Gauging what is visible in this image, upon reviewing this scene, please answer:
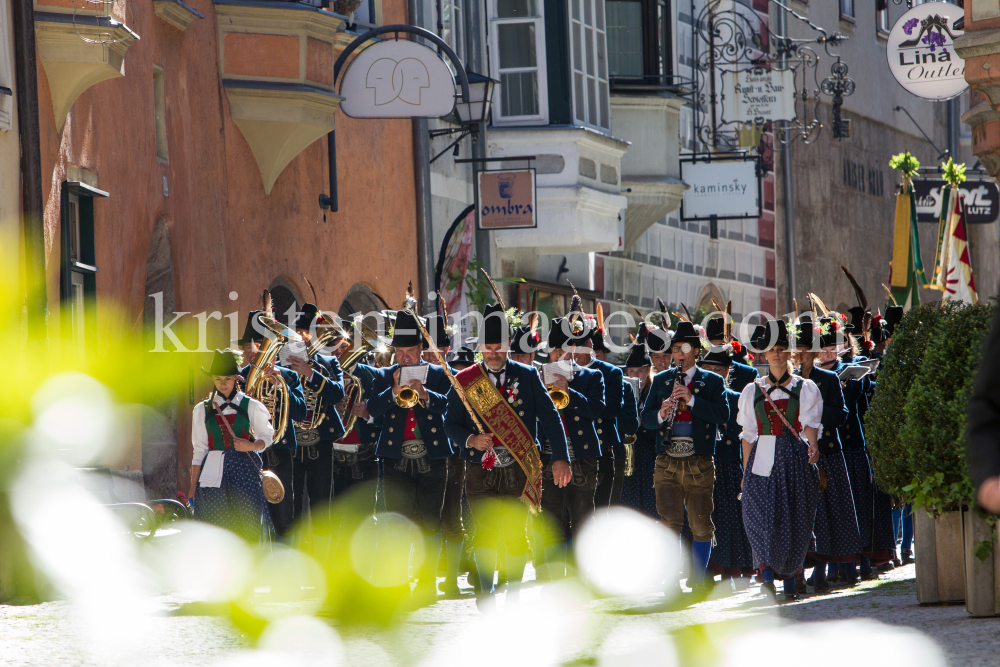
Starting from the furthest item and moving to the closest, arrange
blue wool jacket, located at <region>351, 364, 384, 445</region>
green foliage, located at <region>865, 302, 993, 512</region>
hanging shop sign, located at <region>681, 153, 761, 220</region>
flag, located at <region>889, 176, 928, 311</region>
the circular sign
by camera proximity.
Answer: hanging shop sign, located at <region>681, 153, 761, 220</region> < flag, located at <region>889, 176, 928, 311</region> < the circular sign < blue wool jacket, located at <region>351, 364, 384, 445</region> < green foliage, located at <region>865, 302, 993, 512</region>

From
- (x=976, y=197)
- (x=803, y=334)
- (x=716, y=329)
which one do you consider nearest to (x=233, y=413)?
(x=716, y=329)

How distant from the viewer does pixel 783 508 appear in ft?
36.0

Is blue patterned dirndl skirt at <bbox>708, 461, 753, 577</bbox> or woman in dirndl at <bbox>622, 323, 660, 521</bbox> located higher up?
woman in dirndl at <bbox>622, 323, 660, 521</bbox>

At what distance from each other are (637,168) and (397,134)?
5376 mm

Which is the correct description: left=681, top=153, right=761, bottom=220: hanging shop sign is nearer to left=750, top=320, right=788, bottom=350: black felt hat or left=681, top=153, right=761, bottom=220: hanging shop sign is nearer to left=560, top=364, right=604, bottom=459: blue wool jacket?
left=560, top=364, right=604, bottom=459: blue wool jacket

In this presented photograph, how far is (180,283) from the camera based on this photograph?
16312 millimetres

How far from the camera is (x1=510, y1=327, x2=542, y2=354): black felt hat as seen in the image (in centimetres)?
1164

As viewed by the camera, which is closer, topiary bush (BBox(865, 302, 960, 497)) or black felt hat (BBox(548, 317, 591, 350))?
topiary bush (BBox(865, 302, 960, 497))

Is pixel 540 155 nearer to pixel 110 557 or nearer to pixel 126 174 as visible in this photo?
pixel 126 174

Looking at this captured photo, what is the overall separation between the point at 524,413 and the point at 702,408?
1254 mm

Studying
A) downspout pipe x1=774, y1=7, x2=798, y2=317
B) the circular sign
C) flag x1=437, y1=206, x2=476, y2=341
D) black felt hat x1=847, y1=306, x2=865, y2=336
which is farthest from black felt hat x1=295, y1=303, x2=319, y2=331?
downspout pipe x1=774, y1=7, x2=798, y2=317

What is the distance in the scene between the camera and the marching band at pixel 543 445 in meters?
10.9

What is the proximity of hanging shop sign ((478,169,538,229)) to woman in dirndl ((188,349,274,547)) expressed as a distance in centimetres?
962

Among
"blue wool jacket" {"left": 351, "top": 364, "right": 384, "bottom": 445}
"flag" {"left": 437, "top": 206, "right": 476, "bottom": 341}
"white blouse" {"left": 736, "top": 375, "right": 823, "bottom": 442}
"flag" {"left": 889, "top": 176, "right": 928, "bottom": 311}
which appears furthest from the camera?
"flag" {"left": 889, "top": 176, "right": 928, "bottom": 311}
